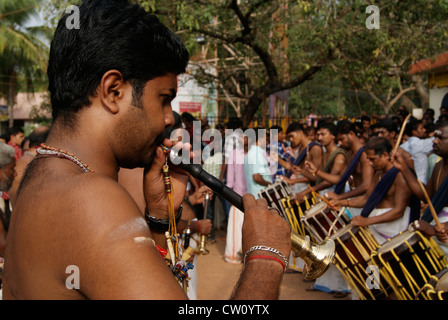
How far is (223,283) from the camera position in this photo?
231 inches

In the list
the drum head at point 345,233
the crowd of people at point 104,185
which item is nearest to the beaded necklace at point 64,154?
the crowd of people at point 104,185

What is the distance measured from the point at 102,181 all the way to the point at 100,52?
0.41 m

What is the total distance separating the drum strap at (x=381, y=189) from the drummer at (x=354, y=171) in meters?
0.77

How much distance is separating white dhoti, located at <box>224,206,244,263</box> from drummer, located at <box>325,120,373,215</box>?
171 cm

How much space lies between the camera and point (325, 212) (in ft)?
15.8

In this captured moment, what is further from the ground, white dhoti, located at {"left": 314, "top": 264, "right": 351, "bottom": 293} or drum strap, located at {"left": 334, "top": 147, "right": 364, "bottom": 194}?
drum strap, located at {"left": 334, "top": 147, "right": 364, "bottom": 194}

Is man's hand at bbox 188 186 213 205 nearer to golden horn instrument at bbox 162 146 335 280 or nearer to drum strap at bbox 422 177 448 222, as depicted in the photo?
drum strap at bbox 422 177 448 222

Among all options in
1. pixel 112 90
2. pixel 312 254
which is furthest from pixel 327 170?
pixel 112 90

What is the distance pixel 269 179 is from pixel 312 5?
3989 mm

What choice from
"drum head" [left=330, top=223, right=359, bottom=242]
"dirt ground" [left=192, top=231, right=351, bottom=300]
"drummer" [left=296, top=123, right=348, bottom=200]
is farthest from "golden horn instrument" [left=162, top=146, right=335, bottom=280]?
"drummer" [left=296, top=123, right=348, bottom=200]

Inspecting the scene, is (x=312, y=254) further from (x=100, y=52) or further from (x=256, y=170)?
(x=256, y=170)

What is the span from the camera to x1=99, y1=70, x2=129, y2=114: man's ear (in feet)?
4.13

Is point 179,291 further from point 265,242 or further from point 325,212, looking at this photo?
point 325,212

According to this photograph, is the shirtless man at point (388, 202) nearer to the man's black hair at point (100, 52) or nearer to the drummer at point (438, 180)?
the drummer at point (438, 180)
